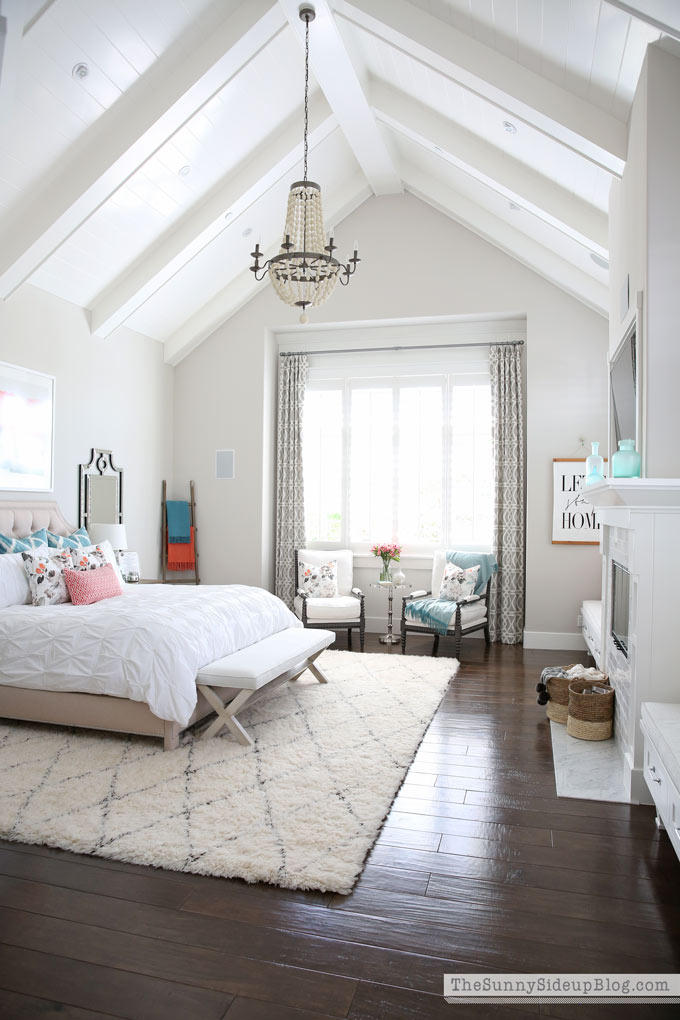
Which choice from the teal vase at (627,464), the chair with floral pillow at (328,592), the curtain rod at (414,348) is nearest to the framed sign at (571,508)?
the curtain rod at (414,348)

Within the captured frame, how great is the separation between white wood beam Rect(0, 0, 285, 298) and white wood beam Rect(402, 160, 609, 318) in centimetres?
233

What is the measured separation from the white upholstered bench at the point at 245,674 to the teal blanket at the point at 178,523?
296 centimetres

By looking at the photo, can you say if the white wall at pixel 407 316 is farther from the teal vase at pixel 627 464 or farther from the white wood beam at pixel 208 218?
the teal vase at pixel 627 464

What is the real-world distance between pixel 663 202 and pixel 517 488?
378 centimetres

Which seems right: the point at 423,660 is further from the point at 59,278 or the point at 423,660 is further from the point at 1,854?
the point at 59,278

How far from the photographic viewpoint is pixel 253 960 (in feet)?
6.70

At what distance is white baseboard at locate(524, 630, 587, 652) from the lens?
21.2ft

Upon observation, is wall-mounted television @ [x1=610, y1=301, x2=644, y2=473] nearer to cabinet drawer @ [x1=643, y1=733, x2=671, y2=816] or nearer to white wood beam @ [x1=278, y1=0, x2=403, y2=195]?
cabinet drawer @ [x1=643, y1=733, x2=671, y2=816]

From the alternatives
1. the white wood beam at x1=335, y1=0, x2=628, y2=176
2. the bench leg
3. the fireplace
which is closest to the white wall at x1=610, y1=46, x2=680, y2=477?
the white wood beam at x1=335, y1=0, x2=628, y2=176

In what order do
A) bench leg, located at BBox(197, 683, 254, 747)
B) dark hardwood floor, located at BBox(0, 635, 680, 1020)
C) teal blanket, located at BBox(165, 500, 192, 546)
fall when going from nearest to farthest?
1. dark hardwood floor, located at BBox(0, 635, 680, 1020)
2. bench leg, located at BBox(197, 683, 254, 747)
3. teal blanket, located at BBox(165, 500, 192, 546)

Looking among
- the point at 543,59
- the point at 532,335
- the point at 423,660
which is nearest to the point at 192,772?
the point at 423,660

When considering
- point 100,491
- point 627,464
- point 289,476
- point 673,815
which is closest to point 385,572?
point 289,476

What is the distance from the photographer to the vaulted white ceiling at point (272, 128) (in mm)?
3836

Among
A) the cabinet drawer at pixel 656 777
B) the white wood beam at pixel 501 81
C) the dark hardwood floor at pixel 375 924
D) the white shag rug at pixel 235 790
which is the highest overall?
the white wood beam at pixel 501 81
